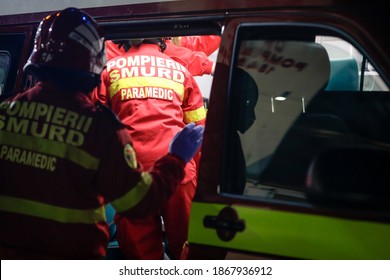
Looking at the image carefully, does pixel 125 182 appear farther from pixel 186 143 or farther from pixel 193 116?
pixel 193 116

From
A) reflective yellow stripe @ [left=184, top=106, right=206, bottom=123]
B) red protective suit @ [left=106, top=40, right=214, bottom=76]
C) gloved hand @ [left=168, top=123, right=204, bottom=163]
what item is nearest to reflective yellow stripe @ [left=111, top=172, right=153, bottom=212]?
gloved hand @ [left=168, top=123, right=204, bottom=163]

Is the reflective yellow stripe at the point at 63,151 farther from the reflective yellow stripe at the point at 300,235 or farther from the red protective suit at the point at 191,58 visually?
the red protective suit at the point at 191,58

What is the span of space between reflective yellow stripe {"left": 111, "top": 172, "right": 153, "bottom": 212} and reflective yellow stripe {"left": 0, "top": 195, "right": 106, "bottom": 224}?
11 cm

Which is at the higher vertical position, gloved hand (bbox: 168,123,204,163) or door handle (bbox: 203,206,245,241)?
gloved hand (bbox: 168,123,204,163)

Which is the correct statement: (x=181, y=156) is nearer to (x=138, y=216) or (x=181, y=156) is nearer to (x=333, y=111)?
(x=138, y=216)

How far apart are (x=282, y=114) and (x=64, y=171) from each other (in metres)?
0.85

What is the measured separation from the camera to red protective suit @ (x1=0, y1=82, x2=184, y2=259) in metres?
1.93

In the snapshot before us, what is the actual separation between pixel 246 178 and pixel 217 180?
108mm

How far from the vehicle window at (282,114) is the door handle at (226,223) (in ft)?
0.31

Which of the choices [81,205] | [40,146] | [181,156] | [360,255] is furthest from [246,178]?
[40,146]

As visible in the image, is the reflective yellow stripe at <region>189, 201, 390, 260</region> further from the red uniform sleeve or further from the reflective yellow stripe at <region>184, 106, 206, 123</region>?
the reflective yellow stripe at <region>184, 106, 206, 123</region>

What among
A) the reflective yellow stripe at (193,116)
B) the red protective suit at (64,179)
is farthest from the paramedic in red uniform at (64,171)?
the reflective yellow stripe at (193,116)

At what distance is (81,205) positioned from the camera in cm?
197

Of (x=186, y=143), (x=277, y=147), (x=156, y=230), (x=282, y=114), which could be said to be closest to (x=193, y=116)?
(x=156, y=230)
